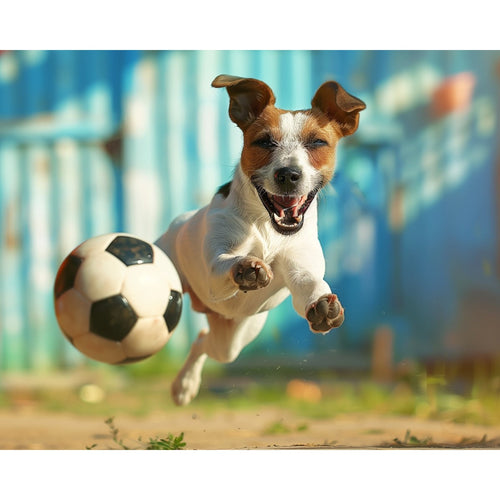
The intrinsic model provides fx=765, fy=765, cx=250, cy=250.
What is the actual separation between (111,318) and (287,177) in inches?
39.3

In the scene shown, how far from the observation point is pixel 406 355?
5773 mm

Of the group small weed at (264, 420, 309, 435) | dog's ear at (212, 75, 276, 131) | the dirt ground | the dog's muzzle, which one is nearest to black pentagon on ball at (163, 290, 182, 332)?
the dog's muzzle

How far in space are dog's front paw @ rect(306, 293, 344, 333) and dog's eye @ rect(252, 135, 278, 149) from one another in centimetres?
80

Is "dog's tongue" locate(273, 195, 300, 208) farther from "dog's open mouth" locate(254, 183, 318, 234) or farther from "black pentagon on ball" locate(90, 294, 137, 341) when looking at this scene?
"black pentagon on ball" locate(90, 294, 137, 341)

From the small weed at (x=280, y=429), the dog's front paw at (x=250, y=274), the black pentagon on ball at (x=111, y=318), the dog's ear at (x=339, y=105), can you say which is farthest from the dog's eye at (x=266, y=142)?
the small weed at (x=280, y=429)

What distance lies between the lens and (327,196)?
5582 millimetres

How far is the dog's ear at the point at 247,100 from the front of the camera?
3.68 m

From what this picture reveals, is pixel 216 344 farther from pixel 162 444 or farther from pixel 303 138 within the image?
pixel 303 138

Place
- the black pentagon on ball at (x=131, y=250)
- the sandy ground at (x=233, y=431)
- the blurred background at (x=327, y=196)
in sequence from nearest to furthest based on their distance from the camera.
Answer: the black pentagon on ball at (x=131, y=250) < the sandy ground at (x=233, y=431) < the blurred background at (x=327, y=196)

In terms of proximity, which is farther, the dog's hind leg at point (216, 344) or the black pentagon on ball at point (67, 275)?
the dog's hind leg at point (216, 344)

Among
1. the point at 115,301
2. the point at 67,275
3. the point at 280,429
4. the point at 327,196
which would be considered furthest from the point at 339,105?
the point at 280,429

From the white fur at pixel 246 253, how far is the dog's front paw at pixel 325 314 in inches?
2.9

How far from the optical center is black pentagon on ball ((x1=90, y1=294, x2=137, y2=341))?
3.38 m

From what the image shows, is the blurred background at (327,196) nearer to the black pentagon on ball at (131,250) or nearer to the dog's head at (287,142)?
the dog's head at (287,142)
